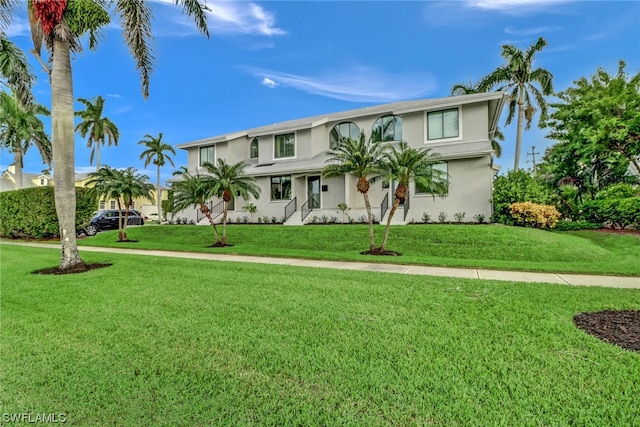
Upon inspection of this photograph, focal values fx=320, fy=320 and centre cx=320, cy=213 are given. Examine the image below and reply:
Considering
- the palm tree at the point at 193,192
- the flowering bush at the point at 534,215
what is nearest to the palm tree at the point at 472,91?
the flowering bush at the point at 534,215

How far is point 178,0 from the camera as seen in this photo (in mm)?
10047

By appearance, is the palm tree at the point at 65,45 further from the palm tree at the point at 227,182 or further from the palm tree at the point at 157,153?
the palm tree at the point at 157,153

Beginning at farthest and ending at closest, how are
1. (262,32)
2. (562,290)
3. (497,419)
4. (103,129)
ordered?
(103,129) < (262,32) < (562,290) < (497,419)

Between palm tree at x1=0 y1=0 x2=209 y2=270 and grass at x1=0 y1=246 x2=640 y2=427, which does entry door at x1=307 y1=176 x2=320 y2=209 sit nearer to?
palm tree at x1=0 y1=0 x2=209 y2=270

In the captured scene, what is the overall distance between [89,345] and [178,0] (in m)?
10.5

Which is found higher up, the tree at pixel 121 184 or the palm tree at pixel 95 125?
the palm tree at pixel 95 125

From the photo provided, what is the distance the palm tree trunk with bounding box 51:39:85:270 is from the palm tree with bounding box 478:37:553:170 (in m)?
26.9

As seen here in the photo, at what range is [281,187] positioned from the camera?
2202 cm

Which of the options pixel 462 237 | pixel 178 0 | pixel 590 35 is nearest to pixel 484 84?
pixel 590 35

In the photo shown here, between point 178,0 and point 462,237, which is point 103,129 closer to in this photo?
point 178,0

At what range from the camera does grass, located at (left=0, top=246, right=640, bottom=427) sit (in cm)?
254

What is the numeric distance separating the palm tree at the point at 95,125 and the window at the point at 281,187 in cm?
2986

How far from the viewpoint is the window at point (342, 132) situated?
2105 cm

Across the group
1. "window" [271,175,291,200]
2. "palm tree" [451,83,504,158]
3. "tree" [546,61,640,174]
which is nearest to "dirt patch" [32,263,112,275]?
"window" [271,175,291,200]
